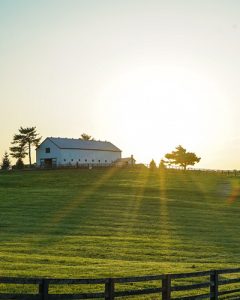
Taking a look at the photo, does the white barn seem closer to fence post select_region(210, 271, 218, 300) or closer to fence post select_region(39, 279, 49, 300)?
fence post select_region(210, 271, 218, 300)

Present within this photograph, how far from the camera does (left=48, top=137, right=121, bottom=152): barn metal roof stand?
143500 millimetres

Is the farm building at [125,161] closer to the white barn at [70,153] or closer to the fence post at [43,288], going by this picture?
the white barn at [70,153]

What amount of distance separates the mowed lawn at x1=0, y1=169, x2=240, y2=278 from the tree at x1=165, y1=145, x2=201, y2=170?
314ft

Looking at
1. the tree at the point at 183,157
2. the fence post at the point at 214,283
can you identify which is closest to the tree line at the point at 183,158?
the tree at the point at 183,157

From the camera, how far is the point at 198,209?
6116 cm

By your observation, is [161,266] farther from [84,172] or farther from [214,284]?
[84,172]

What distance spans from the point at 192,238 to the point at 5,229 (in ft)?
47.9

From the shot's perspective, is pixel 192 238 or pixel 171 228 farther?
pixel 171 228

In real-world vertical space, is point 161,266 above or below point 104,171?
below

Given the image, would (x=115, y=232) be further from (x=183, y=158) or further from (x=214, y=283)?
(x=183, y=158)

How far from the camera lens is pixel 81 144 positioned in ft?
490

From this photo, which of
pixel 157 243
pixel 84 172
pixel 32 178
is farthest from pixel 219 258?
pixel 84 172

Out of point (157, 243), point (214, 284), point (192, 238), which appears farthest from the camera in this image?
point (192, 238)

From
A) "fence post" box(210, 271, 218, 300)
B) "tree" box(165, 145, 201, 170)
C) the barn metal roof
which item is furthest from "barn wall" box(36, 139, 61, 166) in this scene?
"fence post" box(210, 271, 218, 300)
